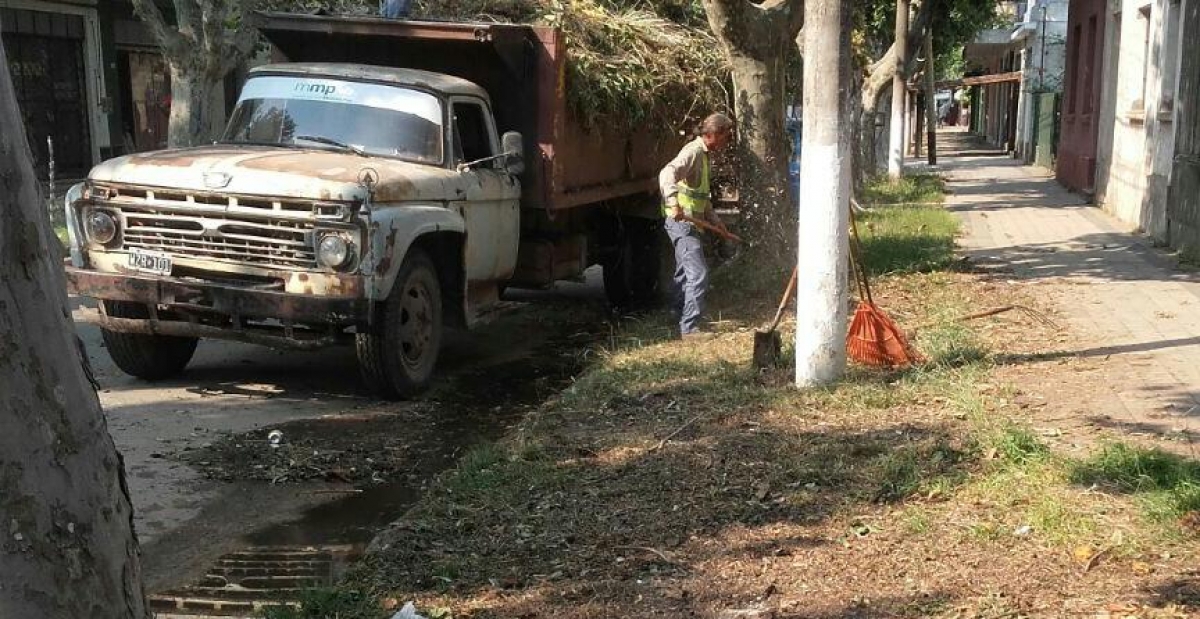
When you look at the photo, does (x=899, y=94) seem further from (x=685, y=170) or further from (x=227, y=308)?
(x=227, y=308)

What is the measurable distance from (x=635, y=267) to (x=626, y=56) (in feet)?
7.50

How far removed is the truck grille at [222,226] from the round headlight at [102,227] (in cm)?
7

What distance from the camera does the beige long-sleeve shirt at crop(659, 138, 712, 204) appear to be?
28.9 feet

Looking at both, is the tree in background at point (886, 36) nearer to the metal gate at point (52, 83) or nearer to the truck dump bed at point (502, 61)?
the truck dump bed at point (502, 61)

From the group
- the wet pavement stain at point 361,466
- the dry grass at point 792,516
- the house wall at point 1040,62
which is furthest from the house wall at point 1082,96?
the dry grass at point 792,516

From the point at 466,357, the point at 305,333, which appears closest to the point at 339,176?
the point at 305,333

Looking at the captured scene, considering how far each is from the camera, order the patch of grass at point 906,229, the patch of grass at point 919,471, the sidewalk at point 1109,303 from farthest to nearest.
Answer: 1. the patch of grass at point 906,229
2. the sidewalk at point 1109,303
3. the patch of grass at point 919,471

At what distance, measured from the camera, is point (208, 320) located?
23.9 feet

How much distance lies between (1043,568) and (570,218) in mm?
6478

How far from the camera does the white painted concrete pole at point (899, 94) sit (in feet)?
72.1

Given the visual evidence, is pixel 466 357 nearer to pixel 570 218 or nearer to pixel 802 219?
pixel 570 218

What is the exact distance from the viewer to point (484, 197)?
328 inches

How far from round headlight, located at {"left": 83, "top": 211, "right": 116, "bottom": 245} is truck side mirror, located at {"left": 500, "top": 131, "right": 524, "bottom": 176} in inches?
102

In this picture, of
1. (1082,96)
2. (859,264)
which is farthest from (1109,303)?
(1082,96)
